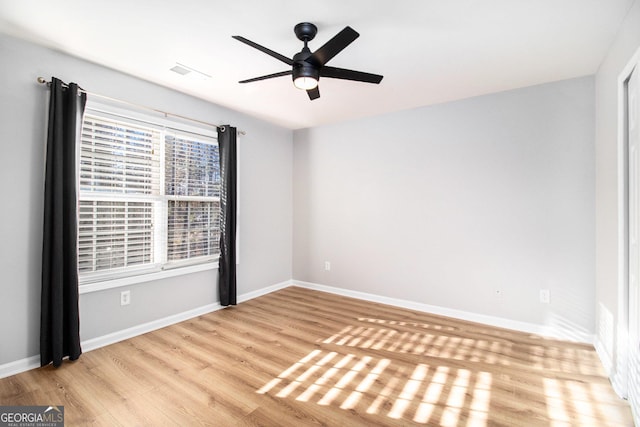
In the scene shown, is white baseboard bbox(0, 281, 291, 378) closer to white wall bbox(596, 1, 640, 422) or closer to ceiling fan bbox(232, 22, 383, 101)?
ceiling fan bbox(232, 22, 383, 101)

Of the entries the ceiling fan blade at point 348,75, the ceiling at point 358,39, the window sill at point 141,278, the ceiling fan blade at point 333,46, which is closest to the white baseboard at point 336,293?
the window sill at point 141,278

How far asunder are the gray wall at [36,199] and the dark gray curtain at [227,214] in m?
0.17

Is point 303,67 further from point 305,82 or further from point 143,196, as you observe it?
point 143,196

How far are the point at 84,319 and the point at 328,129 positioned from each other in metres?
3.61

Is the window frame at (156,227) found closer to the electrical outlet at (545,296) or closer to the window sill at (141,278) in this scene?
the window sill at (141,278)

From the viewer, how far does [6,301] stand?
221 cm

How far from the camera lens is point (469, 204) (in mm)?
3385

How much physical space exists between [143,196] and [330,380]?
2.44m

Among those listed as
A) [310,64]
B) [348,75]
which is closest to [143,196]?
[310,64]

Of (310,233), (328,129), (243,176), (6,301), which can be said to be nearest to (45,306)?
(6,301)

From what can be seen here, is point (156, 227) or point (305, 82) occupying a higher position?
point (305, 82)

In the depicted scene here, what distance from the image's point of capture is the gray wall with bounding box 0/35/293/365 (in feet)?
7.27

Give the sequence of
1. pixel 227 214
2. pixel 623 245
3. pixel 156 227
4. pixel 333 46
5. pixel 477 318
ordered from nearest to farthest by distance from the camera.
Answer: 1. pixel 333 46
2. pixel 623 245
3. pixel 156 227
4. pixel 477 318
5. pixel 227 214

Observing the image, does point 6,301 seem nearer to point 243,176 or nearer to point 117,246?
point 117,246
